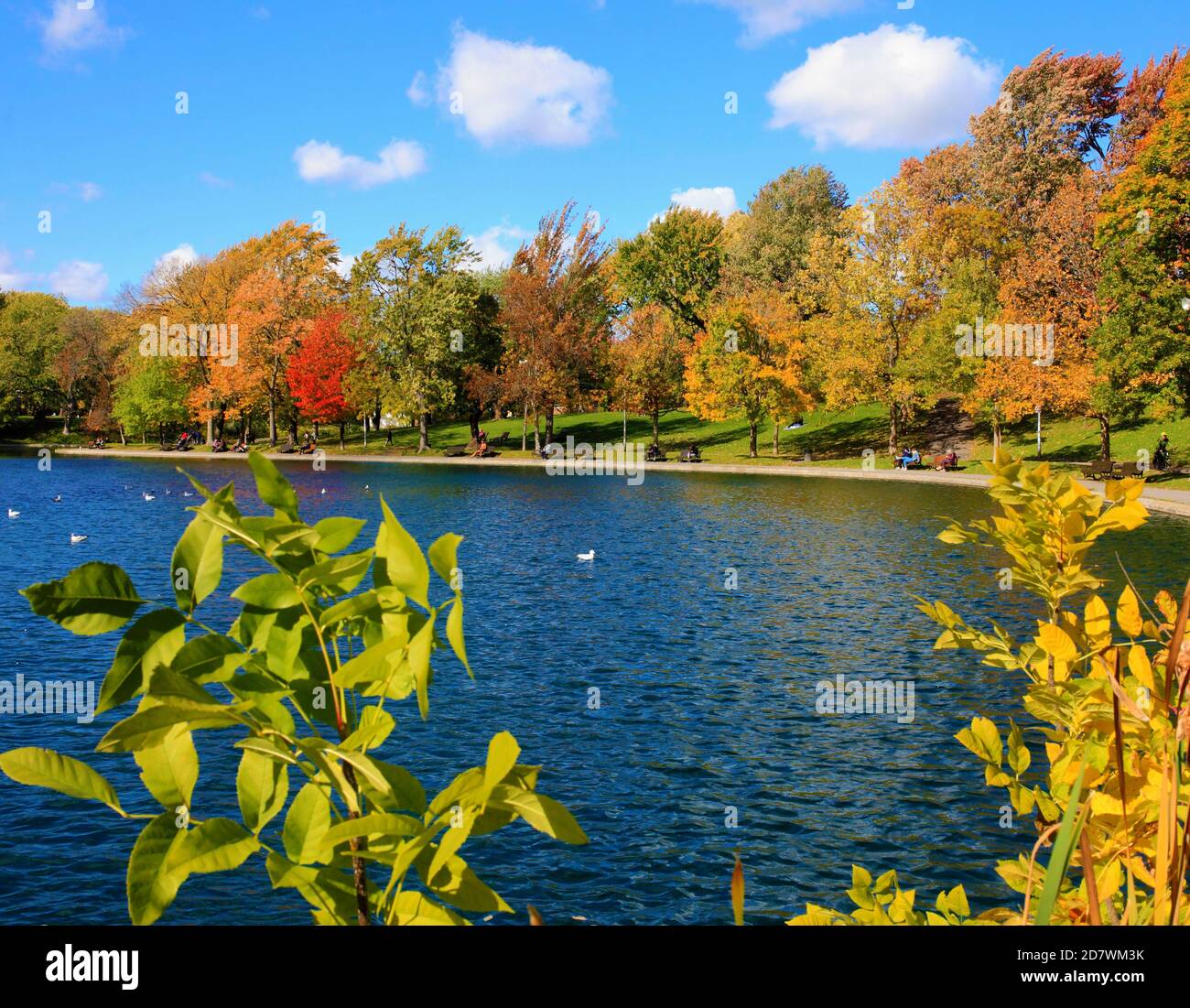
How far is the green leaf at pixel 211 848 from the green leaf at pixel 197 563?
0.29 metres

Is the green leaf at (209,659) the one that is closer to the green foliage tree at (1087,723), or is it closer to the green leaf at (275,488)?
the green leaf at (275,488)

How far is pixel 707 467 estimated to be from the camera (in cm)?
6150

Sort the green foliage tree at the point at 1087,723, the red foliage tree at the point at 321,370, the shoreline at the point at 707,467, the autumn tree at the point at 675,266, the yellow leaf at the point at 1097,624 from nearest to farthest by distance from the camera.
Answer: the green foliage tree at the point at 1087,723
the yellow leaf at the point at 1097,624
the shoreline at the point at 707,467
the red foliage tree at the point at 321,370
the autumn tree at the point at 675,266

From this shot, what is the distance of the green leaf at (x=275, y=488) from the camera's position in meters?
1.37

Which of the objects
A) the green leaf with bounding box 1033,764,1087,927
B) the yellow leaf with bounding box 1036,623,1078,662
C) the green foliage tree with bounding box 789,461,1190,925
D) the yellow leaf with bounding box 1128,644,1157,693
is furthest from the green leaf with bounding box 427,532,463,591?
the yellow leaf with bounding box 1036,623,1078,662

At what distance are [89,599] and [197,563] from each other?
0.47 ft

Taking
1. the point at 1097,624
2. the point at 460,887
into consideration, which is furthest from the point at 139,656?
the point at 1097,624

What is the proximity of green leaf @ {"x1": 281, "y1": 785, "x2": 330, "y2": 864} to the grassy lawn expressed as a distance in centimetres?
4348

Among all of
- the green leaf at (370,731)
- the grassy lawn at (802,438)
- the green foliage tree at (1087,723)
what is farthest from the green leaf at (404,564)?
the grassy lawn at (802,438)

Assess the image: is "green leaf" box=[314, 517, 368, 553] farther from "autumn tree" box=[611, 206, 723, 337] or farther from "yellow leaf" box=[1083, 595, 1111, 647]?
"autumn tree" box=[611, 206, 723, 337]

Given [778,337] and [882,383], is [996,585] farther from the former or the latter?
[778,337]

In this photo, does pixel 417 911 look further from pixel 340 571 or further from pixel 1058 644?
pixel 1058 644

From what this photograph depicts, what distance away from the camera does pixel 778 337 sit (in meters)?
62.6

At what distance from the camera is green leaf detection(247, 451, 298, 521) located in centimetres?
137
